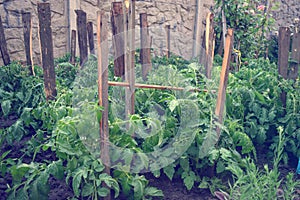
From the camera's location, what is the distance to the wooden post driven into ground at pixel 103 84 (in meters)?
2.19

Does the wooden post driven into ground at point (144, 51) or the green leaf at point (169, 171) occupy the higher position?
the wooden post driven into ground at point (144, 51)

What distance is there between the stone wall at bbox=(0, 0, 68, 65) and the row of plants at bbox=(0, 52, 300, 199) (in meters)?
1.24

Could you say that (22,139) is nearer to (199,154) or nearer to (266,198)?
(199,154)

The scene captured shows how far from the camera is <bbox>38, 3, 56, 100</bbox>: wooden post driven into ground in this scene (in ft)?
8.93

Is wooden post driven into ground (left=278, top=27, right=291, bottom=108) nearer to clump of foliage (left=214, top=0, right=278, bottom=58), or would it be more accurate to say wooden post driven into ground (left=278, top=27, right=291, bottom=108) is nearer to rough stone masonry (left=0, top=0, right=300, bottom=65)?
clump of foliage (left=214, top=0, right=278, bottom=58)

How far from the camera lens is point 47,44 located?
9.06 feet

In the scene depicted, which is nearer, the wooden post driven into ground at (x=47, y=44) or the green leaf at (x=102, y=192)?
the green leaf at (x=102, y=192)

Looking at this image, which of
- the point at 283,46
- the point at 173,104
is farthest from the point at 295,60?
the point at 173,104

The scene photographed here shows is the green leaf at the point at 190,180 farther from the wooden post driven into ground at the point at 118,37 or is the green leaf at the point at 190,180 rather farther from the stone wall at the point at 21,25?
the stone wall at the point at 21,25

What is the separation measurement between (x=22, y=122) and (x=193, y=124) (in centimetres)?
125

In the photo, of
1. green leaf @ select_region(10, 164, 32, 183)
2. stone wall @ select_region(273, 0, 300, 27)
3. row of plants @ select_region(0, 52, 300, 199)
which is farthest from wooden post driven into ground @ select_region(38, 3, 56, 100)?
stone wall @ select_region(273, 0, 300, 27)

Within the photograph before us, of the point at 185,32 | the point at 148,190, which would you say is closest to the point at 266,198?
the point at 148,190

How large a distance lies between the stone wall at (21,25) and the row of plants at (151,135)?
4.06 feet

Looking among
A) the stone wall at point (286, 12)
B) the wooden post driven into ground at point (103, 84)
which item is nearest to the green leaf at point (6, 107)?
the wooden post driven into ground at point (103, 84)
